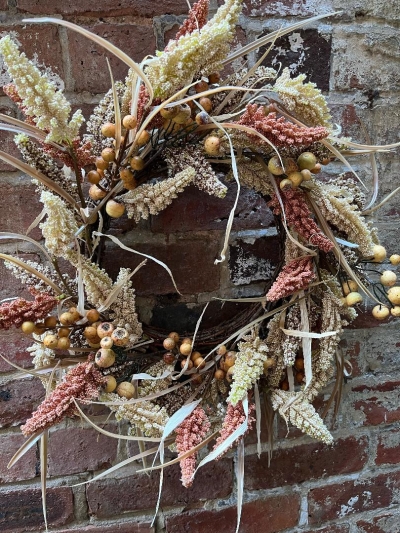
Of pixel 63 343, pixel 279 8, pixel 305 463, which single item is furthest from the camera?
pixel 305 463

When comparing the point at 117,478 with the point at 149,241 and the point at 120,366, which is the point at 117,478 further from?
the point at 149,241

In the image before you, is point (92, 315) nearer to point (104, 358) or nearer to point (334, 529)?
point (104, 358)

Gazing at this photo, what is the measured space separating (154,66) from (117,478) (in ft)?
1.83

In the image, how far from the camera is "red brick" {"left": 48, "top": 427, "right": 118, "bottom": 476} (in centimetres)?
67

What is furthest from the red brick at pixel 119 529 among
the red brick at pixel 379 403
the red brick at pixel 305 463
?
the red brick at pixel 379 403

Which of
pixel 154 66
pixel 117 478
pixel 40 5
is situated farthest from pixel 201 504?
pixel 40 5

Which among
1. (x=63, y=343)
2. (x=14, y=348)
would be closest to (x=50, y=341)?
(x=63, y=343)

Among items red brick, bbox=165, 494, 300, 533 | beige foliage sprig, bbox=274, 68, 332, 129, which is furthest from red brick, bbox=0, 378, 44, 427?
beige foliage sprig, bbox=274, 68, 332, 129

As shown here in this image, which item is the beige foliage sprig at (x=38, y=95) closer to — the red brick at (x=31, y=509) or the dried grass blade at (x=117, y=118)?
the dried grass blade at (x=117, y=118)

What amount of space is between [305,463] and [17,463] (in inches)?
17.0

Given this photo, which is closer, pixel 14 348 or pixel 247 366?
pixel 247 366

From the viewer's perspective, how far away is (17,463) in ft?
2.17

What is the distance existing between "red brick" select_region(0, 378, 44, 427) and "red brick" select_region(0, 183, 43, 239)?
0.21 meters

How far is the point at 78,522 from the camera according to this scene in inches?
27.0
